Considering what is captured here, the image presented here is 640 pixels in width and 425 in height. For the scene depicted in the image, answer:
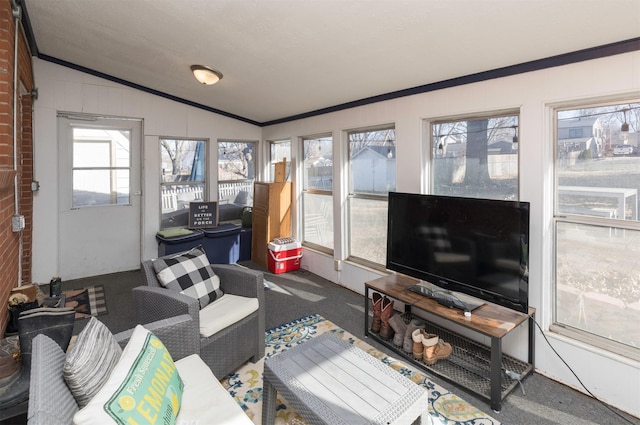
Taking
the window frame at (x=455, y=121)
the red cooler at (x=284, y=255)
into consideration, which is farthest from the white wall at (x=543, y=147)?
the red cooler at (x=284, y=255)

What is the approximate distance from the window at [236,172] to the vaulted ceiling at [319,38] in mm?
1520

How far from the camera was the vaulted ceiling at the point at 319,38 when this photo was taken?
1.98m

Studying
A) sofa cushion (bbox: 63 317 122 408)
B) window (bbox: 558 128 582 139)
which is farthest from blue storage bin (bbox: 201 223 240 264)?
window (bbox: 558 128 582 139)

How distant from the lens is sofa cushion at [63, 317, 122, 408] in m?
1.23

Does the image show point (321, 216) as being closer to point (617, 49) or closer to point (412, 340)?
point (412, 340)

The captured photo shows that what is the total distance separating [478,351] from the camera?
2701mm

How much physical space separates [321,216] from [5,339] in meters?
3.40

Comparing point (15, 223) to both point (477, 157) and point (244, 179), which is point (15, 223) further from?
point (477, 157)

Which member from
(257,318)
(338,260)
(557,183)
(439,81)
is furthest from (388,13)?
(338,260)

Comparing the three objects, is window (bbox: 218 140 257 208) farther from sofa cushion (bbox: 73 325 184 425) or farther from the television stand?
sofa cushion (bbox: 73 325 184 425)

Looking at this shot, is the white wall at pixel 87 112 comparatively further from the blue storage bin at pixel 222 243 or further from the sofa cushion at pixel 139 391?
the sofa cushion at pixel 139 391

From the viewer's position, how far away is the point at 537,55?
2312 millimetres

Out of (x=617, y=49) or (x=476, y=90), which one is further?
(x=476, y=90)

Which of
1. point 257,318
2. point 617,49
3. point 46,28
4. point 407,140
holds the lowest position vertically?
point 257,318
